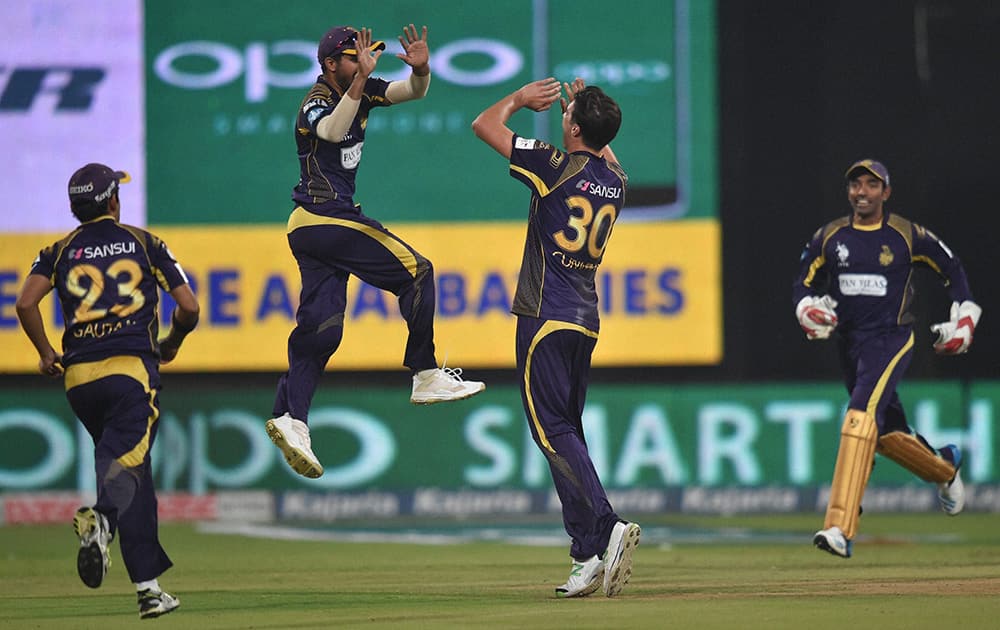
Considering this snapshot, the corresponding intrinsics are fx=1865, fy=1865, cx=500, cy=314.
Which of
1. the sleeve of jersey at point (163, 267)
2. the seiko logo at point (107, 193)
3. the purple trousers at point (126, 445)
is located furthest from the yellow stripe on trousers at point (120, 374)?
the seiko logo at point (107, 193)

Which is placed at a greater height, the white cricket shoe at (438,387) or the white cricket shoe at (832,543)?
the white cricket shoe at (438,387)

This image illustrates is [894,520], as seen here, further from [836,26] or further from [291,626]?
[291,626]

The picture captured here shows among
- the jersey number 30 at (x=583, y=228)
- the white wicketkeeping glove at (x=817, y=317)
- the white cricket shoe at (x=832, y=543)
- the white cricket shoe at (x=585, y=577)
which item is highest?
the jersey number 30 at (x=583, y=228)

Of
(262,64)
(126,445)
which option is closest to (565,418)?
(126,445)

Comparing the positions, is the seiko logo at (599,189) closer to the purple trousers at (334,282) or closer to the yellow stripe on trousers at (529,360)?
the yellow stripe on trousers at (529,360)

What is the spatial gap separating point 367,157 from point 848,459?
558 cm

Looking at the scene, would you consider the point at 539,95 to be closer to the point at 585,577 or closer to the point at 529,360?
the point at 529,360

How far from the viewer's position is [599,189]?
9.18 m

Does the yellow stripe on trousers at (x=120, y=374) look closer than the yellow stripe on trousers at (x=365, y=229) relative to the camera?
Yes

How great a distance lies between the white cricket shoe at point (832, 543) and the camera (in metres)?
10.4

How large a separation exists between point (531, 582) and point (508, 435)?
4.87 meters

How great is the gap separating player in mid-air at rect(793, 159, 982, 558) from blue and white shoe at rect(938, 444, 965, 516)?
37cm

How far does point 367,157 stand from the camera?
14.9m

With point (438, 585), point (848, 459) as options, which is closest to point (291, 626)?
point (438, 585)
